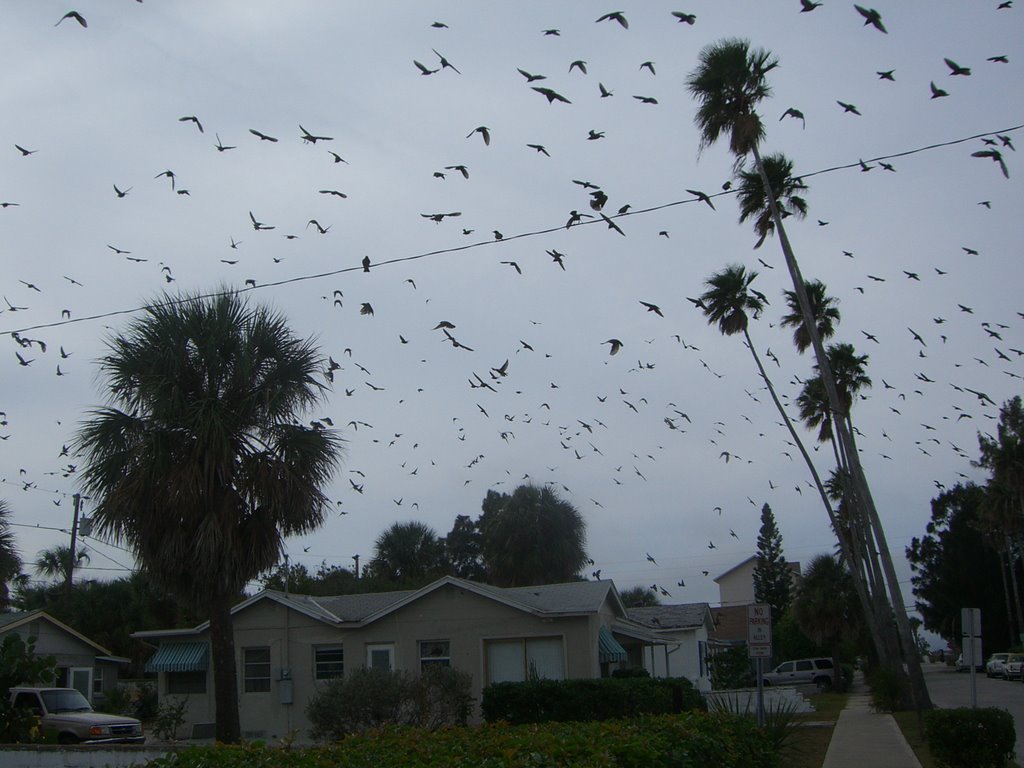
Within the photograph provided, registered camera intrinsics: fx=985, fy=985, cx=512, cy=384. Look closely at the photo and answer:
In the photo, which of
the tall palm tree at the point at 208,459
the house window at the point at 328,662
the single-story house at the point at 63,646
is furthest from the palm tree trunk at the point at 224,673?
the single-story house at the point at 63,646

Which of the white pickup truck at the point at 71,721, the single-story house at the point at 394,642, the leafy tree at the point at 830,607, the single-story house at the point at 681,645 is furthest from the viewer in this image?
the leafy tree at the point at 830,607

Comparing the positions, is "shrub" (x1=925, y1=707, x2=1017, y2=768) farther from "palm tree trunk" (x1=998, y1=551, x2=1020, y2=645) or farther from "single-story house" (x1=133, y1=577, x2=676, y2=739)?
"palm tree trunk" (x1=998, y1=551, x2=1020, y2=645)

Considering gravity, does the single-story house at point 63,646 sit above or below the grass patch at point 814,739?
above

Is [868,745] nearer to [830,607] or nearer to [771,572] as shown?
[830,607]

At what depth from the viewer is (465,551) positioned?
57000 mm

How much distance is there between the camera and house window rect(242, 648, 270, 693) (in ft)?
92.4

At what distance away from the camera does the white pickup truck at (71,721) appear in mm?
22078

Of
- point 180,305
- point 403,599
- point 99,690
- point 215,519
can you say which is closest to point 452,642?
point 403,599

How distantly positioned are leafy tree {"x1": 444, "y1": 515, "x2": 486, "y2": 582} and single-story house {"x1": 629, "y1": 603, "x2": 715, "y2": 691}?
1819 centimetres

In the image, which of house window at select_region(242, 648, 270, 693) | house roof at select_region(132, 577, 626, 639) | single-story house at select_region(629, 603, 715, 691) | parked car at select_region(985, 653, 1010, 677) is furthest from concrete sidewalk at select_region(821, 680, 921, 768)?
parked car at select_region(985, 653, 1010, 677)

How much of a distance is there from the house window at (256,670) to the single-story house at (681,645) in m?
12.7

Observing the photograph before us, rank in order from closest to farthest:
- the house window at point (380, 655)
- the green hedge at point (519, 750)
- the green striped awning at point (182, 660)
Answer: the green hedge at point (519, 750), the house window at point (380, 655), the green striped awning at point (182, 660)

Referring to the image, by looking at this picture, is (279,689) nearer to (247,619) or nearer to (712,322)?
(247,619)

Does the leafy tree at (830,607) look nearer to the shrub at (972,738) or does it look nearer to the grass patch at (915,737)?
the grass patch at (915,737)
